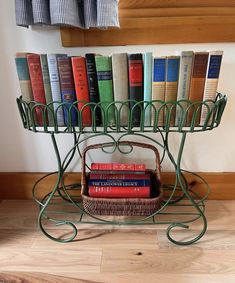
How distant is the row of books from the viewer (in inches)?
27.0

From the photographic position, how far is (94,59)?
0.69 metres

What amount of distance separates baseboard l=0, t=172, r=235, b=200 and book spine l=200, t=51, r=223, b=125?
1.39 ft

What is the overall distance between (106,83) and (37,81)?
21 centimetres

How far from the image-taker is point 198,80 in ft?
2.32

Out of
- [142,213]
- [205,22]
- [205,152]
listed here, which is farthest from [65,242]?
[205,22]

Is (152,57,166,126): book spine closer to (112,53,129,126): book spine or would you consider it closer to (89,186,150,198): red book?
(112,53,129,126): book spine

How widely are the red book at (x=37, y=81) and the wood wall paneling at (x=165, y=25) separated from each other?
24 cm

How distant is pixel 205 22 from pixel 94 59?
46cm

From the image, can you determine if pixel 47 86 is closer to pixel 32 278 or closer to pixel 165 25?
pixel 165 25

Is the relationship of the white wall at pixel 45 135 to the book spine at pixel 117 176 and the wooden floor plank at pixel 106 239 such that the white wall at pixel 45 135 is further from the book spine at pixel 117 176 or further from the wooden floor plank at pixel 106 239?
the wooden floor plank at pixel 106 239

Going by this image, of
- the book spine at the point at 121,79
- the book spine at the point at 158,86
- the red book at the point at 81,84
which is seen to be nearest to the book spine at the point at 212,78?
the book spine at the point at 158,86

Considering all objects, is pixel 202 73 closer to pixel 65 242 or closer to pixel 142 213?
pixel 142 213

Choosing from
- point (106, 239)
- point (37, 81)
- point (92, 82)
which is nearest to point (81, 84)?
point (92, 82)

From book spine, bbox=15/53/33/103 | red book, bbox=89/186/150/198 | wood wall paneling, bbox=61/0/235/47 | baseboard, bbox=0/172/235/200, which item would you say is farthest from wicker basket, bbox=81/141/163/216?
wood wall paneling, bbox=61/0/235/47
